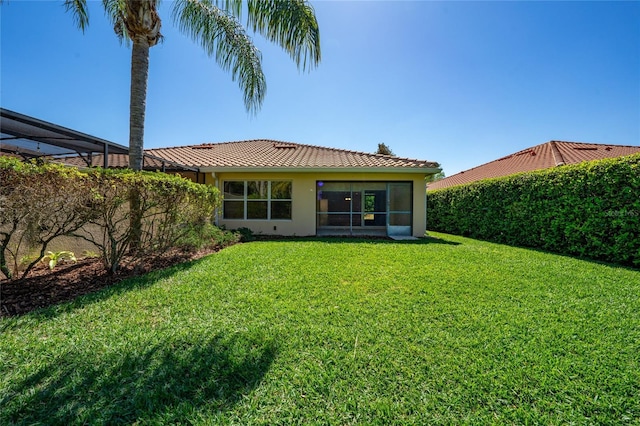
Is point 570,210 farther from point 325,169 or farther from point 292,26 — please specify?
point 292,26

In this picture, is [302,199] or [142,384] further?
[302,199]

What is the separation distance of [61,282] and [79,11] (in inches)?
315

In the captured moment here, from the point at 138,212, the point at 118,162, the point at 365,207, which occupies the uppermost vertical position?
the point at 118,162

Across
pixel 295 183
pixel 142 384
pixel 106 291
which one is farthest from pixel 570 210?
pixel 106 291

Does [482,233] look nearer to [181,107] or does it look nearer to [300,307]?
[300,307]

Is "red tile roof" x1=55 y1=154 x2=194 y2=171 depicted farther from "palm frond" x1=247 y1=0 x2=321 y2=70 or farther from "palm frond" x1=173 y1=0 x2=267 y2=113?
"palm frond" x1=247 y1=0 x2=321 y2=70

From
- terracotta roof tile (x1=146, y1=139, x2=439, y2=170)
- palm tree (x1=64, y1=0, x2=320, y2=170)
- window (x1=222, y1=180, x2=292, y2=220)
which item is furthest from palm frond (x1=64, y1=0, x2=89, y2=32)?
window (x1=222, y1=180, x2=292, y2=220)

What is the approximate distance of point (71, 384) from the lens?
7.78ft

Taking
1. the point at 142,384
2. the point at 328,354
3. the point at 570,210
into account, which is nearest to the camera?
the point at 142,384

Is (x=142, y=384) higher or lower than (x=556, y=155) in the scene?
lower

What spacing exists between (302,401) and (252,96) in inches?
341

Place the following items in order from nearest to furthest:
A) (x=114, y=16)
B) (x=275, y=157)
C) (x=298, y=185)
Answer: (x=114, y=16) < (x=298, y=185) < (x=275, y=157)

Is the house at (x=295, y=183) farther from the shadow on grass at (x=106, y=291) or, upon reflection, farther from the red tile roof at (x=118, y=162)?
the shadow on grass at (x=106, y=291)

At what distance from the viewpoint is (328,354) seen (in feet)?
9.38
